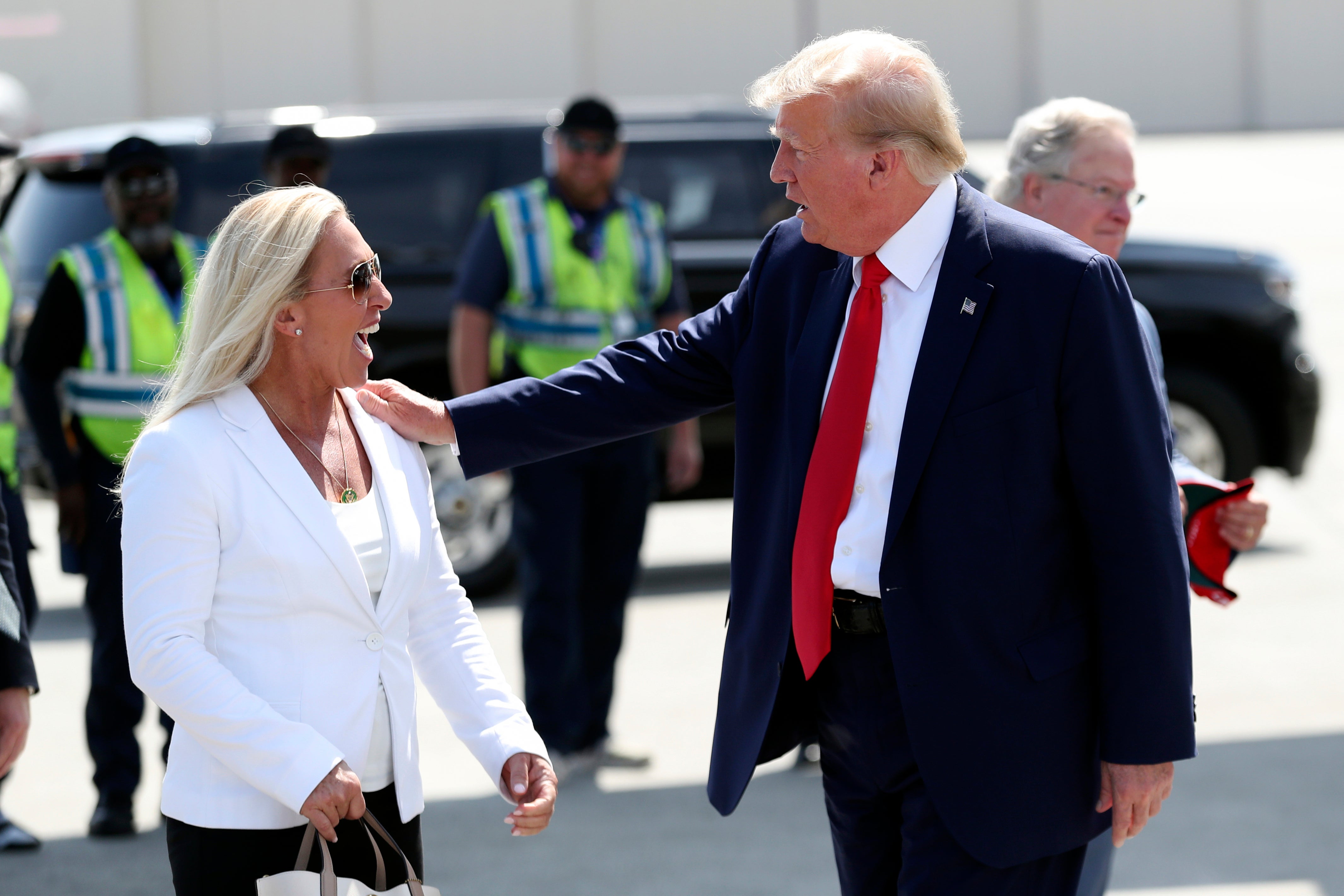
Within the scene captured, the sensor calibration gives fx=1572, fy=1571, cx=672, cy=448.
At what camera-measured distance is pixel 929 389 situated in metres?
2.56

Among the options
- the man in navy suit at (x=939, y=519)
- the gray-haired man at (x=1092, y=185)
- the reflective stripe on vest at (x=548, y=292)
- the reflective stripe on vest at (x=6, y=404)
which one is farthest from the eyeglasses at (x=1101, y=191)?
the reflective stripe on vest at (x=6, y=404)

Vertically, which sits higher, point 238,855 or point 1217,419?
point 238,855

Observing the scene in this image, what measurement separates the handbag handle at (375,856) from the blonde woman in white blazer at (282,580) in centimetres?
4

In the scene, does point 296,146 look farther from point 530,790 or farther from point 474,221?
point 530,790

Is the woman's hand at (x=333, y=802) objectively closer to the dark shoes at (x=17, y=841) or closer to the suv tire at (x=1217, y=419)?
the dark shoes at (x=17, y=841)

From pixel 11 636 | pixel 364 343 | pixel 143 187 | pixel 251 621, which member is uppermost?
pixel 143 187

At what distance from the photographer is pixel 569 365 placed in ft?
17.8

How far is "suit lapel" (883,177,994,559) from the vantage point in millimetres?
2551

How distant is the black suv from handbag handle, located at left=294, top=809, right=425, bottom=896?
4615 mm

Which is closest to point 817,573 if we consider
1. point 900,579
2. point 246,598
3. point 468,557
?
point 900,579

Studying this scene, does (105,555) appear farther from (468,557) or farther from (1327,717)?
(1327,717)

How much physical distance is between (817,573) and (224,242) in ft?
3.68

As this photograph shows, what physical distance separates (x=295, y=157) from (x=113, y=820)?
2304 millimetres

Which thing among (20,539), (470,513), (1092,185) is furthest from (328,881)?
(470,513)
